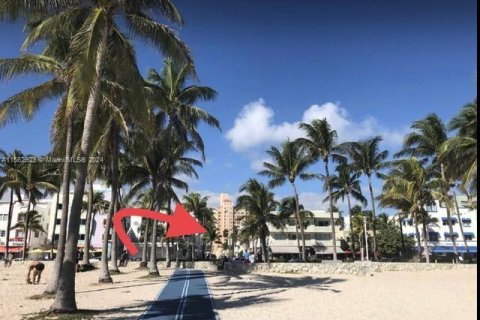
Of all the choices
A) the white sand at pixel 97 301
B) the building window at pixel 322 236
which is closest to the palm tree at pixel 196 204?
the building window at pixel 322 236

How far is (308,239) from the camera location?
7656 centimetres

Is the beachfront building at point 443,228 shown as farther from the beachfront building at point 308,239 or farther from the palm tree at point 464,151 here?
the palm tree at point 464,151

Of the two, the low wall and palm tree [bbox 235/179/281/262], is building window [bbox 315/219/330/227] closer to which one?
palm tree [bbox 235/179/281/262]

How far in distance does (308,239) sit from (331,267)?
156 feet

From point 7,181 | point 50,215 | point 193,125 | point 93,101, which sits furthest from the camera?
point 50,215

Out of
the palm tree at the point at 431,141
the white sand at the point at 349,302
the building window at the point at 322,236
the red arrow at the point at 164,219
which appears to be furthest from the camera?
the building window at the point at 322,236

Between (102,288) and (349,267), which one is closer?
(102,288)

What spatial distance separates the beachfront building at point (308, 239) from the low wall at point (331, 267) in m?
39.9

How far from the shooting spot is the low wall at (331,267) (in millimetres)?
29578

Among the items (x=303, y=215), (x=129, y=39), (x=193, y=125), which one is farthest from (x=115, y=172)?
(x=303, y=215)

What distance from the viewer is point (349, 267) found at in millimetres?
29609

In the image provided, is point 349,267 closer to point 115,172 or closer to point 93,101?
point 115,172

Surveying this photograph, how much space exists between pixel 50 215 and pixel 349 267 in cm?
6302

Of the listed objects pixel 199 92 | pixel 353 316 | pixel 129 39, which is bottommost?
pixel 353 316
